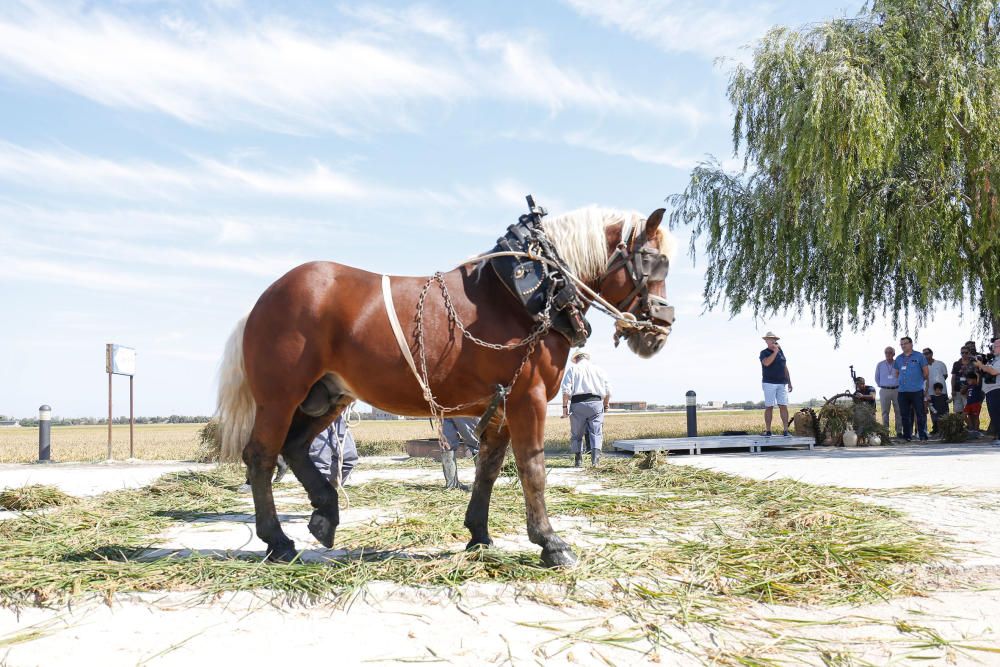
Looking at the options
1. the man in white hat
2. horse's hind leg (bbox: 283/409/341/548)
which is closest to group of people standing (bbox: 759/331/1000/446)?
the man in white hat

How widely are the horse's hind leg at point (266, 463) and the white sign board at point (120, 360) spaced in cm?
1173

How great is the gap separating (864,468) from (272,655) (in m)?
8.89

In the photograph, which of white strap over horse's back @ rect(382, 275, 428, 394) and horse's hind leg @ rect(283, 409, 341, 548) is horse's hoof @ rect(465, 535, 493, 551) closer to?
horse's hind leg @ rect(283, 409, 341, 548)

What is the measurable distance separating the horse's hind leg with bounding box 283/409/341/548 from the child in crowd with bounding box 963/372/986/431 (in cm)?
1410

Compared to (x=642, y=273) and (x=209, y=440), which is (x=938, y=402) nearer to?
(x=642, y=273)

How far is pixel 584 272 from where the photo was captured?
15.0 ft

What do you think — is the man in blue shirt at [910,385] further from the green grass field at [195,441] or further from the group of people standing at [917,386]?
the green grass field at [195,441]

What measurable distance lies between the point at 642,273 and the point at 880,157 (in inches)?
455

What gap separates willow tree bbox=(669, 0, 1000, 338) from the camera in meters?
14.1

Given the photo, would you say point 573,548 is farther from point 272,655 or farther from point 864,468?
point 864,468

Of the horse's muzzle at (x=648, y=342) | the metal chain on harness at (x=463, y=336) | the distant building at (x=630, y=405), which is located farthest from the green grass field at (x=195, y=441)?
the distant building at (x=630, y=405)

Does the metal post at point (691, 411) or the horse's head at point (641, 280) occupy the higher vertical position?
the horse's head at point (641, 280)

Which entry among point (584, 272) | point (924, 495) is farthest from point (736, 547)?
point (924, 495)

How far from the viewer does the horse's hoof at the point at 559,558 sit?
4152 millimetres
